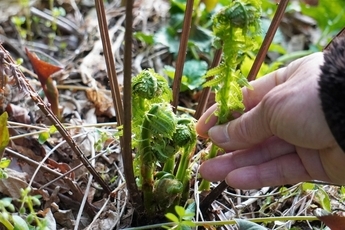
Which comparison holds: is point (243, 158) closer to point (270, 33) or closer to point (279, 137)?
point (279, 137)

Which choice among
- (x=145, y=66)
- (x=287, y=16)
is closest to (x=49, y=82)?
(x=145, y=66)

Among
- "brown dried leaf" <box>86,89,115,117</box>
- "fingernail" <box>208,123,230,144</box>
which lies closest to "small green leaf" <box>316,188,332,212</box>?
"fingernail" <box>208,123,230,144</box>

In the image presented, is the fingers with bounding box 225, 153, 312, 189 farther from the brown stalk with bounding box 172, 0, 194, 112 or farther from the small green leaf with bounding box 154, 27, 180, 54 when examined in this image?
the small green leaf with bounding box 154, 27, 180, 54

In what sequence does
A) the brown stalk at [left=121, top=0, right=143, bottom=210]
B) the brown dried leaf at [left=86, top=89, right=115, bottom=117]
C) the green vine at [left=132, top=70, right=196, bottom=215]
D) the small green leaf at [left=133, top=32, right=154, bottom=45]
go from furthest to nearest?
the small green leaf at [left=133, top=32, right=154, bottom=45]
the brown dried leaf at [left=86, top=89, right=115, bottom=117]
the green vine at [left=132, top=70, right=196, bottom=215]
the brown stalk at [left=121, top=0, right=143, bottom=210]

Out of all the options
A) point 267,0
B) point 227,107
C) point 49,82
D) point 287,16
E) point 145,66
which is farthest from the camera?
point 287,16

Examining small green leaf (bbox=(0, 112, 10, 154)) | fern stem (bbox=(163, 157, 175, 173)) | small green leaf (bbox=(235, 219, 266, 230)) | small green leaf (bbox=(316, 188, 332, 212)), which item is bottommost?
small green leaf (bbox=(316, 188, 332, 212))

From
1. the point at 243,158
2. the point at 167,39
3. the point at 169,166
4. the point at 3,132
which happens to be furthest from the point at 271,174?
the point at 167,39

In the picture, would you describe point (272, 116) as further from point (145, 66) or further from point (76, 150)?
point (145, 66)
